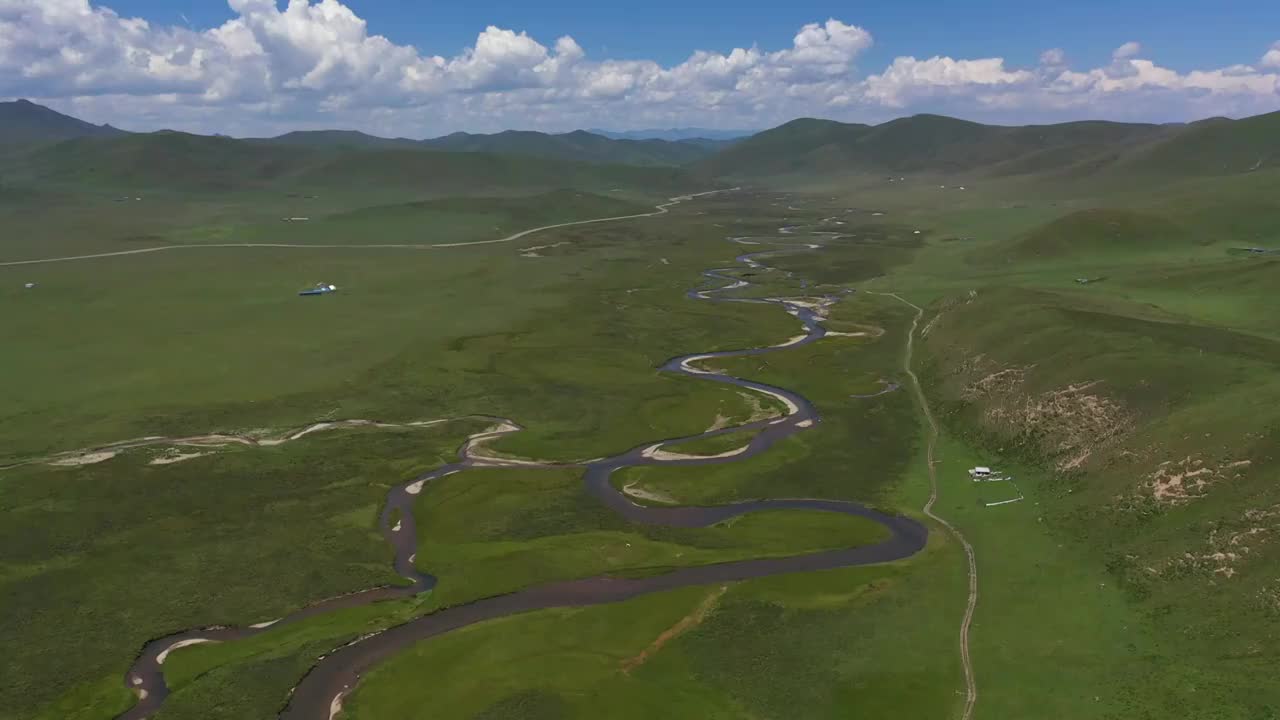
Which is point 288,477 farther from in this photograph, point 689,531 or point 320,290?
point 320,290

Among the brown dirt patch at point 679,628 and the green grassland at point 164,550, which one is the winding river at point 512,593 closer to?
the green grassland at point 164,550

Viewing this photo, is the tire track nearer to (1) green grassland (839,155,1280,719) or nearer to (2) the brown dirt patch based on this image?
(1) green grassland (839,155,1280,719)

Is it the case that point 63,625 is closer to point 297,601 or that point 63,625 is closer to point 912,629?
point 297,601

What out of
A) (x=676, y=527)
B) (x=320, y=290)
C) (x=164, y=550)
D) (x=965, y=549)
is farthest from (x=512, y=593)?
(x=320, y=290)

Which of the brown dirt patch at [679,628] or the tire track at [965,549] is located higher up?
the tire track at [965,549]

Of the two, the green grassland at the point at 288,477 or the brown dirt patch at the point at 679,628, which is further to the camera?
the green grassland at the point at 288,477

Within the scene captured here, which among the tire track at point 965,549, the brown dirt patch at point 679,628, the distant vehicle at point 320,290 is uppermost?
the distant vehicle at point 320,290

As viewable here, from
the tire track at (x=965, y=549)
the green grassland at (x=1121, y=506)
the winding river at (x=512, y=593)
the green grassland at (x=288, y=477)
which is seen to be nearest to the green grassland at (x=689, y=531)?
the green grassland at (x=1121, y=506)

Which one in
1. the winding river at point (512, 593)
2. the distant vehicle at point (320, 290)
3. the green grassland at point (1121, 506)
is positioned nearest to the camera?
the green grassland at point (1121, 506)

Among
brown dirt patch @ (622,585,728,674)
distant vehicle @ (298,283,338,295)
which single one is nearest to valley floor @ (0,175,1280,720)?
brown dirt patch @ (622,585,728,674)
